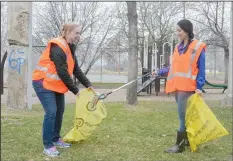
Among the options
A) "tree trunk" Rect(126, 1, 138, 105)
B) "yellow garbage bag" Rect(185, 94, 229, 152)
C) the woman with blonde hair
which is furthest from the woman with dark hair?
"tree trunk" Rect(126, 1, 138, 105)

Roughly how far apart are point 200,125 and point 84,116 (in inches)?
57.8

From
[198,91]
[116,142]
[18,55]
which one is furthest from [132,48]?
[198,91]

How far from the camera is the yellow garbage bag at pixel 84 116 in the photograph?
4.50 m

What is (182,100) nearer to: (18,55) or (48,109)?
(48,109)

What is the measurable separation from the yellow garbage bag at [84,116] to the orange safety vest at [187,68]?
3.53ft

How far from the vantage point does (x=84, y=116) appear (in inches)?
178

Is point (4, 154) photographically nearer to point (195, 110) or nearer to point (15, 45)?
point (195, 110)

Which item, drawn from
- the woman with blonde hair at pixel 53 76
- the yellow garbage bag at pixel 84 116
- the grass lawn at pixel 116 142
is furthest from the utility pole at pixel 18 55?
the woman with blonde hair at pixel 53 76

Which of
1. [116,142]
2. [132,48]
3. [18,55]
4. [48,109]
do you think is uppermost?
[132,48]

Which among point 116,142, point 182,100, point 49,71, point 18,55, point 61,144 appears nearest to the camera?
point 49,71

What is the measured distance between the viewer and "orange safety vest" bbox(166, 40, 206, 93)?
4.07m

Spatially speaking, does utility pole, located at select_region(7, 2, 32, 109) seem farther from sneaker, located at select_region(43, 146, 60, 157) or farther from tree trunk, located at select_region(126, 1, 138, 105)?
sneaker, located at select_region(43, 146, 60, 157)

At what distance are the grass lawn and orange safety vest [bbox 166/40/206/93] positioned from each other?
82 centimetres

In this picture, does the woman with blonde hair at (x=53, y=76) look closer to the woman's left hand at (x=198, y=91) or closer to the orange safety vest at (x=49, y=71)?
the orange safety vest at (x=49, y=71)
